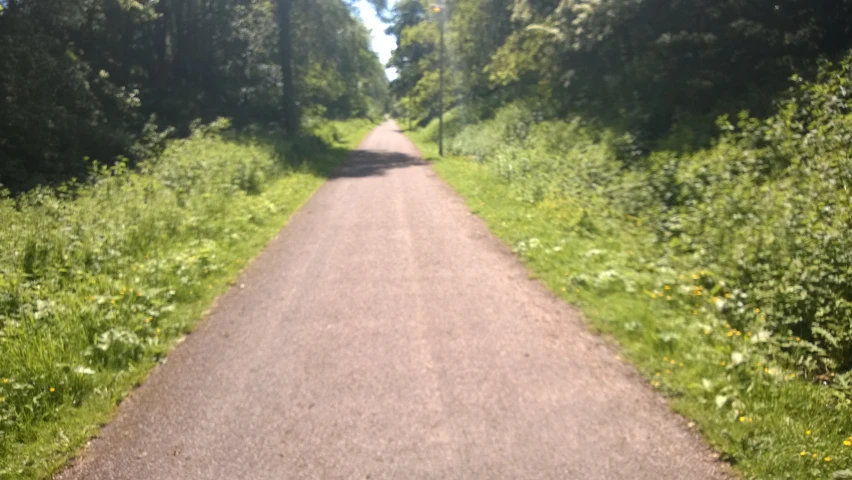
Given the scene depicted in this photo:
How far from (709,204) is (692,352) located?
3.26 metres

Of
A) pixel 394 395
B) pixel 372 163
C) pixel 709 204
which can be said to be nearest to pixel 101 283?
pixel 394 395

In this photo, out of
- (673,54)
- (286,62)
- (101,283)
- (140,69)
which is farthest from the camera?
(286,62)

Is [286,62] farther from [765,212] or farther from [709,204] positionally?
[765,212]

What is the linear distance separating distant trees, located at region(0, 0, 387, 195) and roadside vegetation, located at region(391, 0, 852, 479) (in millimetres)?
9721

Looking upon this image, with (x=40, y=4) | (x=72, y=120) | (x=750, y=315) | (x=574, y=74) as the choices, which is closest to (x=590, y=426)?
(x=750, y=315)

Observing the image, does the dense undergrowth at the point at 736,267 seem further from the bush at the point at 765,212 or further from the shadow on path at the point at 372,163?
the shadow on path at the point at 372,163

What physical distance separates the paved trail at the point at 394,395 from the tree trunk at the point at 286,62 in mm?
19087

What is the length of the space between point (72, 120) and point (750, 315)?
15173 mm

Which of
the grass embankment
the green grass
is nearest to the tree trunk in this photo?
the grass embankment

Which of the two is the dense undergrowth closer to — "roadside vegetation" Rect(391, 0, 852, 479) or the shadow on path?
"roadside vegetation" Rect(391, 0, 852, 479)

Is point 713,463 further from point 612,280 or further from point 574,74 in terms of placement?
point 574,74

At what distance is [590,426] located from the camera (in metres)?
3.82

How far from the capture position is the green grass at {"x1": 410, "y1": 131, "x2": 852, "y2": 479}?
3.42 meters

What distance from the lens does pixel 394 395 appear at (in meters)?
4.28
